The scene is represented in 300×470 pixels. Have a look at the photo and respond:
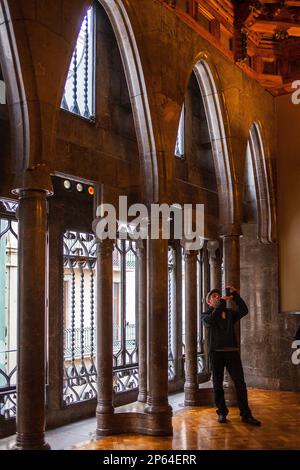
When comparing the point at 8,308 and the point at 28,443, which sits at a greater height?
the point at 8,308

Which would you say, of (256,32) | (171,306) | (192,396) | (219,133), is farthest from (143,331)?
(256,32)

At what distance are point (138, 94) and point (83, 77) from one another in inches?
50.0

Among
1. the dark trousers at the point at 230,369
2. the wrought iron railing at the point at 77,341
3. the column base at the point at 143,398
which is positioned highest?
the wrought iron railing at the point at 77,341

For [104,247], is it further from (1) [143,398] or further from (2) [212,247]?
(2) [212,247]

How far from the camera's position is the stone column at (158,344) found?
5.96 meters

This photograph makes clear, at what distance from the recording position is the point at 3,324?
625 centimetres

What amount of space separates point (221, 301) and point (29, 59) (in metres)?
3.36

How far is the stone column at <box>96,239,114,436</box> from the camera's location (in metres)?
6.05

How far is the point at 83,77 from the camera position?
7.11 m

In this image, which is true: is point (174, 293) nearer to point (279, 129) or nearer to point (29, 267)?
point (279, 129)

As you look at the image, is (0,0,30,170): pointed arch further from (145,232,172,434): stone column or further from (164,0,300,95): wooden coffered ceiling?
(164,0,300,95): wooden coffered ceiling

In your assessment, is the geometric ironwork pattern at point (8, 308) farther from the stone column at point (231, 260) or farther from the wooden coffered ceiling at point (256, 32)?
the wooden coffered ceiling at point (256, 32)

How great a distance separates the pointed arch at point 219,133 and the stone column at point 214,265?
1176 millimetres

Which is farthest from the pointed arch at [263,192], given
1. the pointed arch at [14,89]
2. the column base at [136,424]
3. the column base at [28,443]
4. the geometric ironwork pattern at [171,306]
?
the column base at [28,443]
